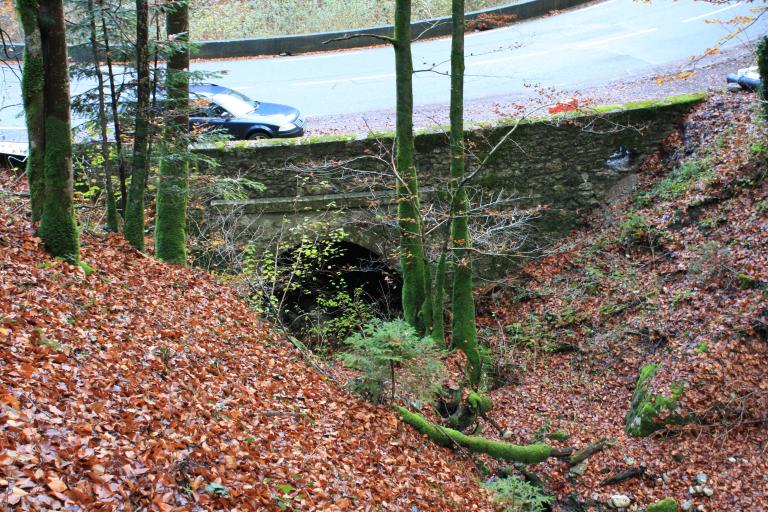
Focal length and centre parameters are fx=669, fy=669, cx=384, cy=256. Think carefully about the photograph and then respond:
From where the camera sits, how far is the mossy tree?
22.6ft

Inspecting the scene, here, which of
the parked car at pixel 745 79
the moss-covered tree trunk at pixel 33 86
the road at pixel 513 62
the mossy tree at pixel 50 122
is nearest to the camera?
the moss-covered tree trunk at pixel 33 86

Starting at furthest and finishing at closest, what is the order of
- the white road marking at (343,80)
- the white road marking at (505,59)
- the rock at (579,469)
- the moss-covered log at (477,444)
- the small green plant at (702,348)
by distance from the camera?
the white road marking at (505,59) < the white road marking at (343,80) < the small green plant at (702,348) < the rock at (579,469) < the moss-covered log at (477,444)

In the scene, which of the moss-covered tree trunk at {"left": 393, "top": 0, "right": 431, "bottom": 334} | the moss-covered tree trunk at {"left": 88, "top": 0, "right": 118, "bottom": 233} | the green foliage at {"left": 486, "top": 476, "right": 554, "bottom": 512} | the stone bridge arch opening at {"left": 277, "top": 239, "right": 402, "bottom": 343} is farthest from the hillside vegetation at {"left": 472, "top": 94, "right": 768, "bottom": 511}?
the moss-covered tree trunk at {"left": 88, "top": 0, "right": 118, "bottom": 233}

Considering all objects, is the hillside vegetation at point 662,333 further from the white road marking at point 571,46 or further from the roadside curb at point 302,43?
the roadside curb at point 302,43

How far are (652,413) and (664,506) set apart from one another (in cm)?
153

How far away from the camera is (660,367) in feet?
32.9

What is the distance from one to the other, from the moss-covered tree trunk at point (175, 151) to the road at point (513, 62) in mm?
5351

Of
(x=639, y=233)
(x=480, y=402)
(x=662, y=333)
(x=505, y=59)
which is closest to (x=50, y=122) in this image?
(x=480, y=402)

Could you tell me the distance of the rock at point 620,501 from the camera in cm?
851

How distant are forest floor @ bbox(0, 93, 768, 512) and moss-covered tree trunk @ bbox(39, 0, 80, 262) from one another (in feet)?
0.98

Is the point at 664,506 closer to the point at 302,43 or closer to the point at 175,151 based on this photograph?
the point at 175,151

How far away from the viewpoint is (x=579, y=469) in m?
9.17

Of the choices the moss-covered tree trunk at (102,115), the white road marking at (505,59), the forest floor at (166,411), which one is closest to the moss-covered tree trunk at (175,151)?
the moss-covered tree trunk at (102,115)

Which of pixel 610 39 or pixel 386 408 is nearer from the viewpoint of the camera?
pixel 386 408
